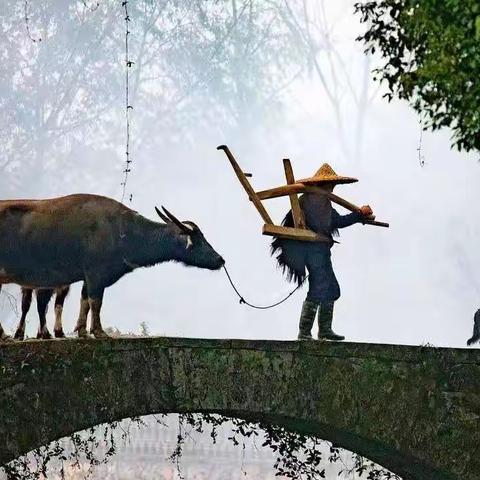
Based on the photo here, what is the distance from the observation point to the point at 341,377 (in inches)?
467

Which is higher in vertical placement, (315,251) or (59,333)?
(315,251)

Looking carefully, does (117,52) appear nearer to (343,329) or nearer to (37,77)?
(37,77)

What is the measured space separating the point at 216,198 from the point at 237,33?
9.64m

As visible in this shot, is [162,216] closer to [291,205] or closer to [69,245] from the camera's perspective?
[69,245]

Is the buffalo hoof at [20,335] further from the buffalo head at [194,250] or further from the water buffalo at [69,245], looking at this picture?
the buffalo head at [194,250]

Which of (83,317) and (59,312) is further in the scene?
(59,312)

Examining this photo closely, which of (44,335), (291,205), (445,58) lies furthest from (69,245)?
(445,58)

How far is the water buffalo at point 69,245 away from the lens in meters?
11.9

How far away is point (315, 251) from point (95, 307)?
2176mm

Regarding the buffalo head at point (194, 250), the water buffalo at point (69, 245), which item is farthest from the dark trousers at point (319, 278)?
the water buffalo at point (69, 245)

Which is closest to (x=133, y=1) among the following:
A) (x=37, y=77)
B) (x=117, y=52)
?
(x=117, y=52)

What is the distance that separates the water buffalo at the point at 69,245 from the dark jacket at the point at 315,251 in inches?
52.6

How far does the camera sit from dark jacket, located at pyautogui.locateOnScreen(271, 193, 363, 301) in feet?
40.8

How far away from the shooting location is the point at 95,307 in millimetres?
11891
